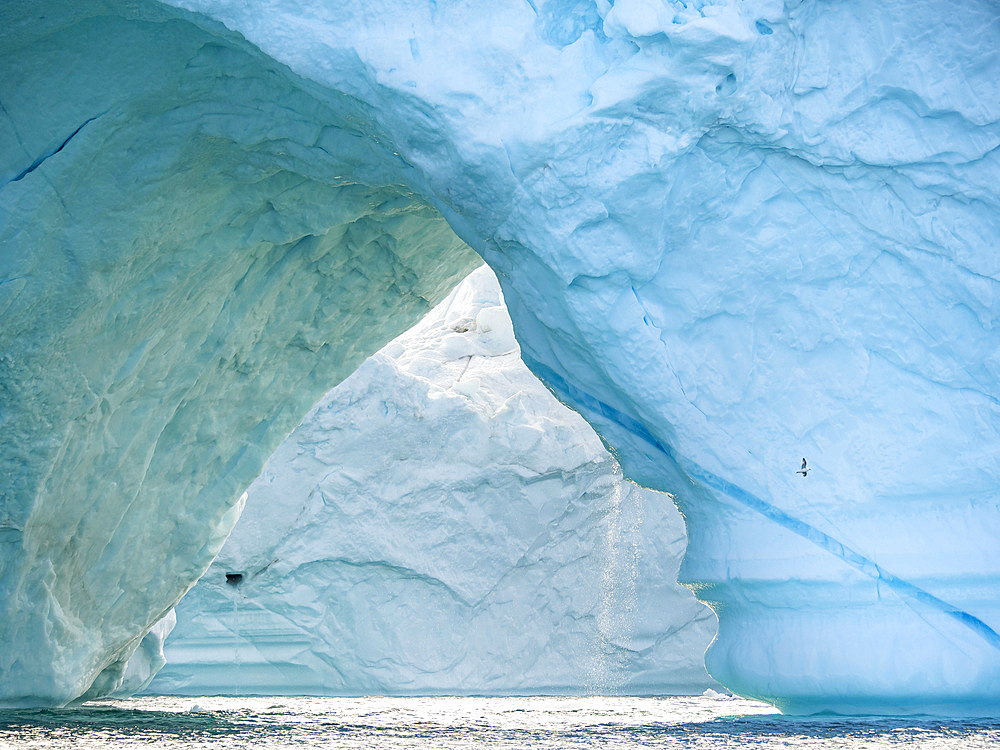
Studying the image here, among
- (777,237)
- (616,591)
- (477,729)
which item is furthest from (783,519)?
(616,591)

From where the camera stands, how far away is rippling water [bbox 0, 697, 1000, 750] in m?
2.58

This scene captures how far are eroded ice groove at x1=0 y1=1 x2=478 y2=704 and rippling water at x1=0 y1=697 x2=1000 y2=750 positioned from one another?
82cm

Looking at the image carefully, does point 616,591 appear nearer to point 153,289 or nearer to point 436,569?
point 436,569

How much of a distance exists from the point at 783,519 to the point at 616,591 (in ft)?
19.6

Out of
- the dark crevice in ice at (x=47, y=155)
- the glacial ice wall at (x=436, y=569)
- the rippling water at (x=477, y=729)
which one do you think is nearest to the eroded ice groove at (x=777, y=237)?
the rippling water at (x=477, y=729)

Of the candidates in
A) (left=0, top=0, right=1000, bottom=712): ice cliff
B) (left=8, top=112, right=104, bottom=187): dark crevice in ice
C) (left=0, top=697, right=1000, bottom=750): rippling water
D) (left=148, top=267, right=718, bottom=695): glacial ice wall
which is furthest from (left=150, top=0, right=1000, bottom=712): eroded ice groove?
(left=148, top=267, right=718, bottom=695): glacial ice wall

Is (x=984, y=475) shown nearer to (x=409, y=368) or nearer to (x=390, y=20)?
(x=390, y=20)

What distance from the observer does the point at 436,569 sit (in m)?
8.72

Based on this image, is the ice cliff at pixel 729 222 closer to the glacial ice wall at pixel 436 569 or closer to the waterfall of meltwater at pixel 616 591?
the glacial ice wall at pixel 436 569

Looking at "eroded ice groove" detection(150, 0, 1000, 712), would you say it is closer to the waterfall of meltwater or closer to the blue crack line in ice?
the blue crack line in ice

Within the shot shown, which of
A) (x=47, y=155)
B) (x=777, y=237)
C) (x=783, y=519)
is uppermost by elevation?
(x=47, y=155)

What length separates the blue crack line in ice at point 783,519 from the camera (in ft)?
9.83

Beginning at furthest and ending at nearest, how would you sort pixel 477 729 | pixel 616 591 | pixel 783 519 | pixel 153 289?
pixel 616 591, pixel 153 289, pixel 477 729, pixel 783 519

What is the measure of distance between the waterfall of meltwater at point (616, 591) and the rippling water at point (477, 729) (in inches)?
162
